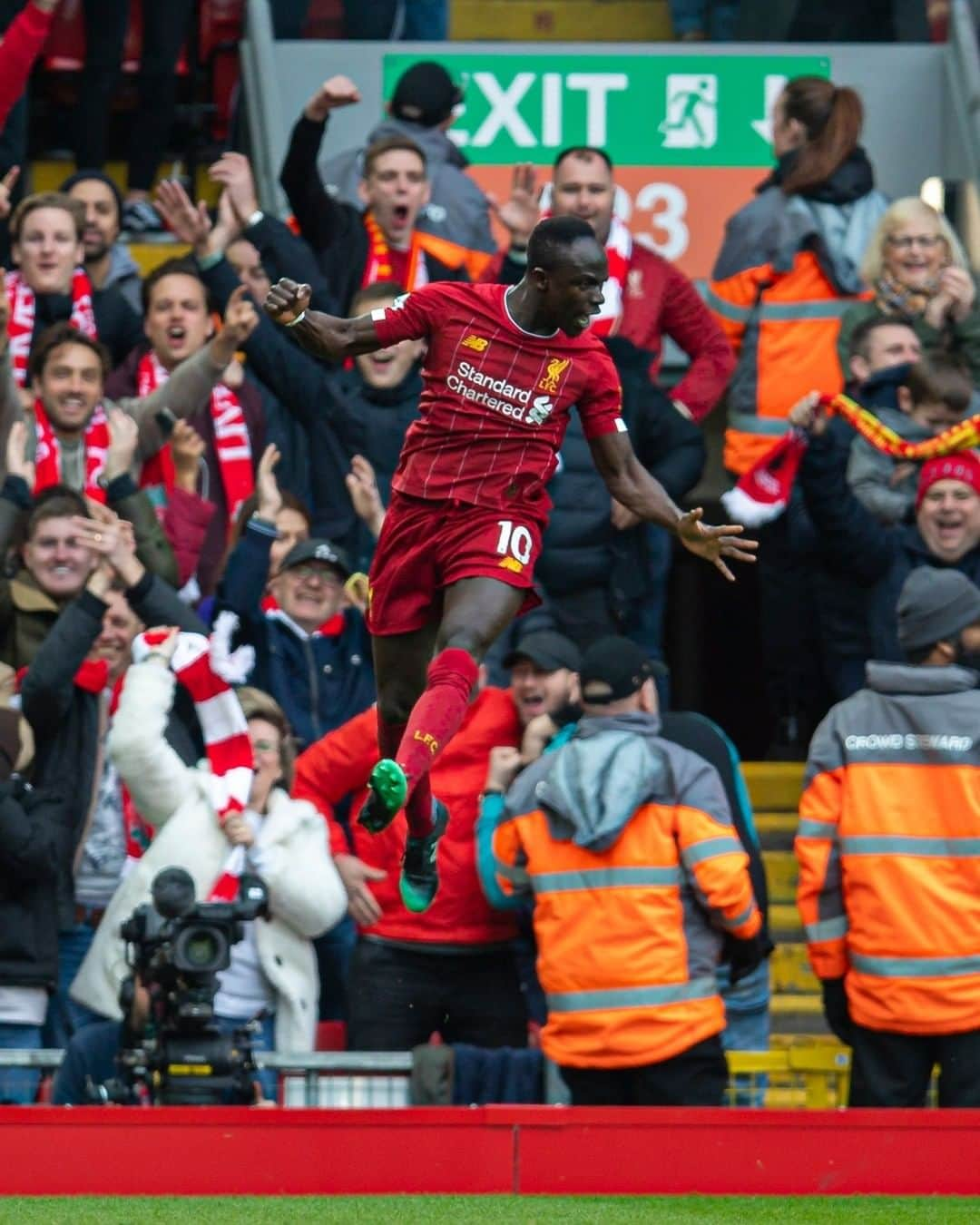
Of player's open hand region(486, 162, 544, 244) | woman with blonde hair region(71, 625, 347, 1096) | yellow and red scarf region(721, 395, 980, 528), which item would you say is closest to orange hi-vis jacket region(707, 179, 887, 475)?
yellow and red scarf region(721, 395, 980, 528)

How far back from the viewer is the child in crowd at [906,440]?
10992 millimetres

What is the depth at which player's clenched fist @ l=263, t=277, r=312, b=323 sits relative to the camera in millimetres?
7488

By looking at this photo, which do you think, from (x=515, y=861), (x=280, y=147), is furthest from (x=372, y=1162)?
(x=280, y=147)

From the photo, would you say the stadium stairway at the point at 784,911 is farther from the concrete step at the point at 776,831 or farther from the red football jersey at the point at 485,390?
the red football jersey at the point at 485,390

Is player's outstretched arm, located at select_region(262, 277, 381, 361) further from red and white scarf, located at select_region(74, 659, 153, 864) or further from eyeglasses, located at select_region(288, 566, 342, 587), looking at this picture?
eyeglasses, located at select_region(288, 566, 342, 587)

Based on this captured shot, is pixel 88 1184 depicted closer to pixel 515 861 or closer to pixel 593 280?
pixel 515 861

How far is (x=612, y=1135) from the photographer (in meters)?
8.18

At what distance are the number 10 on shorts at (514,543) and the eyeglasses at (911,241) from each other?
13.7 ft

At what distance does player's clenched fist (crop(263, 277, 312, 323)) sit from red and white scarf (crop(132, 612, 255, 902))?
2322 mm

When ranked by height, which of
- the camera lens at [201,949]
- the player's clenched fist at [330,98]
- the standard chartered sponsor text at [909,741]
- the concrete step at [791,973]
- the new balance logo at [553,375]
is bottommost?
the concrete step at [791,973]

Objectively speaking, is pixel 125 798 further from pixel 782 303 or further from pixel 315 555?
pixel 782 303

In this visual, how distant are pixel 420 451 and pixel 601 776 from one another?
4.55ft

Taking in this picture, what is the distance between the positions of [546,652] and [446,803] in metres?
0.67

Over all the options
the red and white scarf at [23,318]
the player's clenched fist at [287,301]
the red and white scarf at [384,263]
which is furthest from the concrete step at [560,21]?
the player's clenched fist at [287,301]
